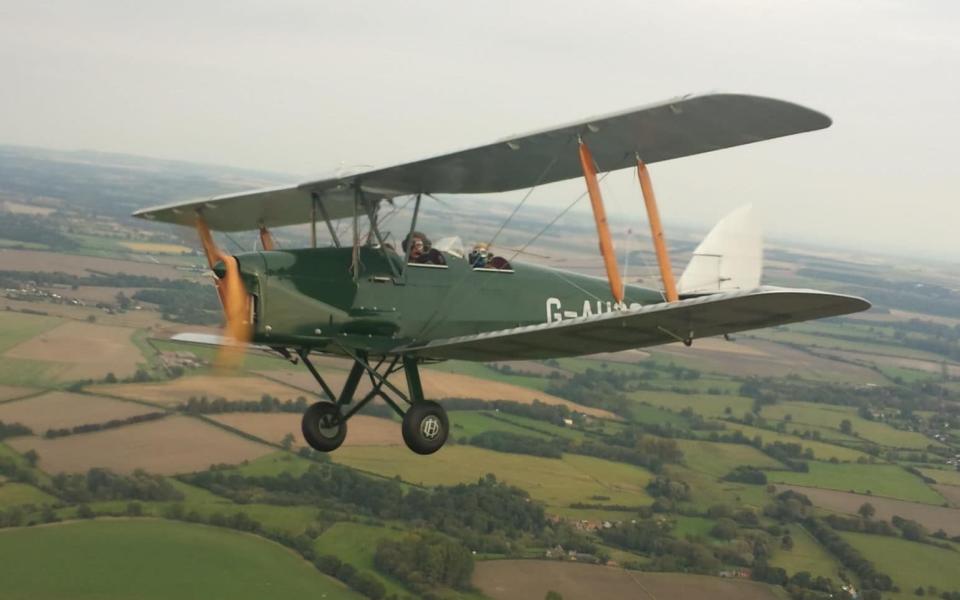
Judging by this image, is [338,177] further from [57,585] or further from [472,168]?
[57,585]

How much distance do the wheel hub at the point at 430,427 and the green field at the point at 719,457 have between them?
3595cm

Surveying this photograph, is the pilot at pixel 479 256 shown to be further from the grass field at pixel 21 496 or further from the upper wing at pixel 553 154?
the grass field at pixel 21 496

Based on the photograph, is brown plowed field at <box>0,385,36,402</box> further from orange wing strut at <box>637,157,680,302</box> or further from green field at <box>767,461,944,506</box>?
orange wing strut at <box>637,157,680,302</box>

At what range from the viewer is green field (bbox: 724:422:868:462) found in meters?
49.4

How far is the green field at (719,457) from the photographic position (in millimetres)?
46875

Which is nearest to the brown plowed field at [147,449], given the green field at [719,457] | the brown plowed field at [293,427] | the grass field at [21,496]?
the brown plowed field at [293,427]

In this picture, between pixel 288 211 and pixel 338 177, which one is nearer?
pixel 338 177

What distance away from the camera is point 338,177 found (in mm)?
11633

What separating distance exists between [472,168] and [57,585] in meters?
23.1

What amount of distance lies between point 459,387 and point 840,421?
71.5ft

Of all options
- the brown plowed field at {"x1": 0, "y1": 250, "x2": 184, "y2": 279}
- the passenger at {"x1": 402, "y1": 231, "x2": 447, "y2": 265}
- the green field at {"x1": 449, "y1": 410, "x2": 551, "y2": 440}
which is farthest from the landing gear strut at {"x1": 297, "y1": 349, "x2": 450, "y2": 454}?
the brown plowed field at {"x1": 0, "y1": 250, "x2": 184, "y2": 279}

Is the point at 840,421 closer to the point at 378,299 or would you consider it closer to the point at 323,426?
the point at 323,426

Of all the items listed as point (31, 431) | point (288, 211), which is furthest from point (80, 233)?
point (288, 211)

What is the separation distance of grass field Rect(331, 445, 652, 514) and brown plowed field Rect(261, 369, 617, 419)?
9.04 feet
